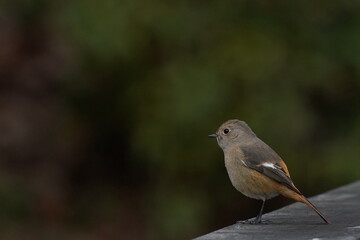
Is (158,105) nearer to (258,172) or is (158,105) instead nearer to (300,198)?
(258,172)

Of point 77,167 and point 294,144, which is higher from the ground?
point 77,167

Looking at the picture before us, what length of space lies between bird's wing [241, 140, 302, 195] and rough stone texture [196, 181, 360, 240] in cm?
18

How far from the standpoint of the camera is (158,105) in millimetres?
8586

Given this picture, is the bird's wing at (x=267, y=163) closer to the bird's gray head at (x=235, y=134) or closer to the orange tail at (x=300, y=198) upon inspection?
the orange tail at (x=300, y=198)

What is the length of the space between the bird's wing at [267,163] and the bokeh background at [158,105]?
3117 mm

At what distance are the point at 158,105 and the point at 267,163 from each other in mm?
3444

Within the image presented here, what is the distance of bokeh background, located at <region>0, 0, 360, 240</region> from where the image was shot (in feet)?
28.2

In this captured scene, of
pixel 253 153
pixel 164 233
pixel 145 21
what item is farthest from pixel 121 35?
pixel 253 153

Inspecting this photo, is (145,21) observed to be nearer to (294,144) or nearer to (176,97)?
(176,97)

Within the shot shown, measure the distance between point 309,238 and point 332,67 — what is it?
18.3 ft

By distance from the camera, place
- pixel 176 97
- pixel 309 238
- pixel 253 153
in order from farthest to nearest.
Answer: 1. pixel 176 97
2. pixel 253 153
3. pixel 309 238

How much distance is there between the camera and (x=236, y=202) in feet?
29.7

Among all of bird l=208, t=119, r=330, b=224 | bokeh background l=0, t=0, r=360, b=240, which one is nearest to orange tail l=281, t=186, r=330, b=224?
bird l=208, t=119, r=330, b=224

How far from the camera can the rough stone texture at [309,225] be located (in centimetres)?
368
